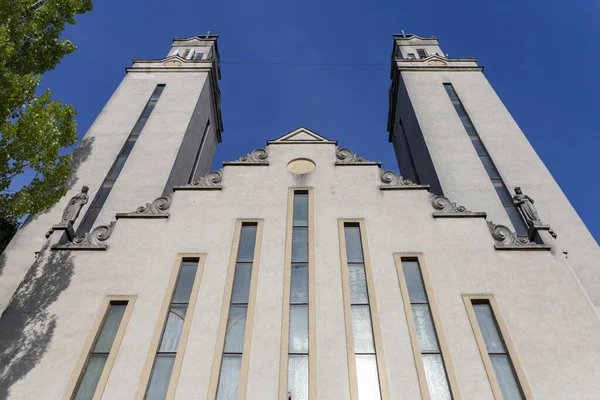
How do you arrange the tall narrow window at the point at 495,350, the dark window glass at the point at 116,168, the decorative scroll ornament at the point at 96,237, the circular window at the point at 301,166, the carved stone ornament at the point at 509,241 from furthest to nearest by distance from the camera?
the dark window glass at the point at 116,168
the circular window at the point at 301,166
the decorative scroll ornament at the point at 96,237
the carved stone ornament at the point at 509,241
the tall narrow window at the point at 495,350

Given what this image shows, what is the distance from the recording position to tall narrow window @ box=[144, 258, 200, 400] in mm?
10810

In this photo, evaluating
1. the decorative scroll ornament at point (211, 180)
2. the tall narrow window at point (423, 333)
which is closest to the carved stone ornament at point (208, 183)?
the decorative scroll ornament at point (211, 180)


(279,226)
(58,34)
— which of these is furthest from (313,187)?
(58,34)

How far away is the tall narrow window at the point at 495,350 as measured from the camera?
10.6 m

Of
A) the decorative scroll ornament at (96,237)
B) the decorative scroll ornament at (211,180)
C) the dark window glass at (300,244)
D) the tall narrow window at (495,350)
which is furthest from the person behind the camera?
the decorative scroll ornament at (211,180)

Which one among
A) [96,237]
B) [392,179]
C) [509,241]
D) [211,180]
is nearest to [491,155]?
[392,179]

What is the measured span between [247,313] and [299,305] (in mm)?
1521

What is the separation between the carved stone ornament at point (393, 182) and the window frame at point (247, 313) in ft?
16.1

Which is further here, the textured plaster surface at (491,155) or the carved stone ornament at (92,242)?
the textured plaster surface at (491,155)

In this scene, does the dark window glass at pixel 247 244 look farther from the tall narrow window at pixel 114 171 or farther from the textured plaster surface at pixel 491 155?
the textured plaster surface at pixel 491 155

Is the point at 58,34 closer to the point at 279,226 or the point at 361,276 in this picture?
the point at 279,226

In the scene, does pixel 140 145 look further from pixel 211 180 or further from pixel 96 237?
pixel 96 237

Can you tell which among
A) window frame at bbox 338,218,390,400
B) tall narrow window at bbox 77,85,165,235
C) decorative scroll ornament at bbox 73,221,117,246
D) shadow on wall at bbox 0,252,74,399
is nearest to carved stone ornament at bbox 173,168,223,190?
decorative scroll ornament at bbox 73,221,117,246

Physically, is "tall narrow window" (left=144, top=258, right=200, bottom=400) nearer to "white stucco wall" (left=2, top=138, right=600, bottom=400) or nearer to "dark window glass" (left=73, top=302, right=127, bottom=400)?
"white stucco wall" (left=2, top=138, right=600, bottom=400)
